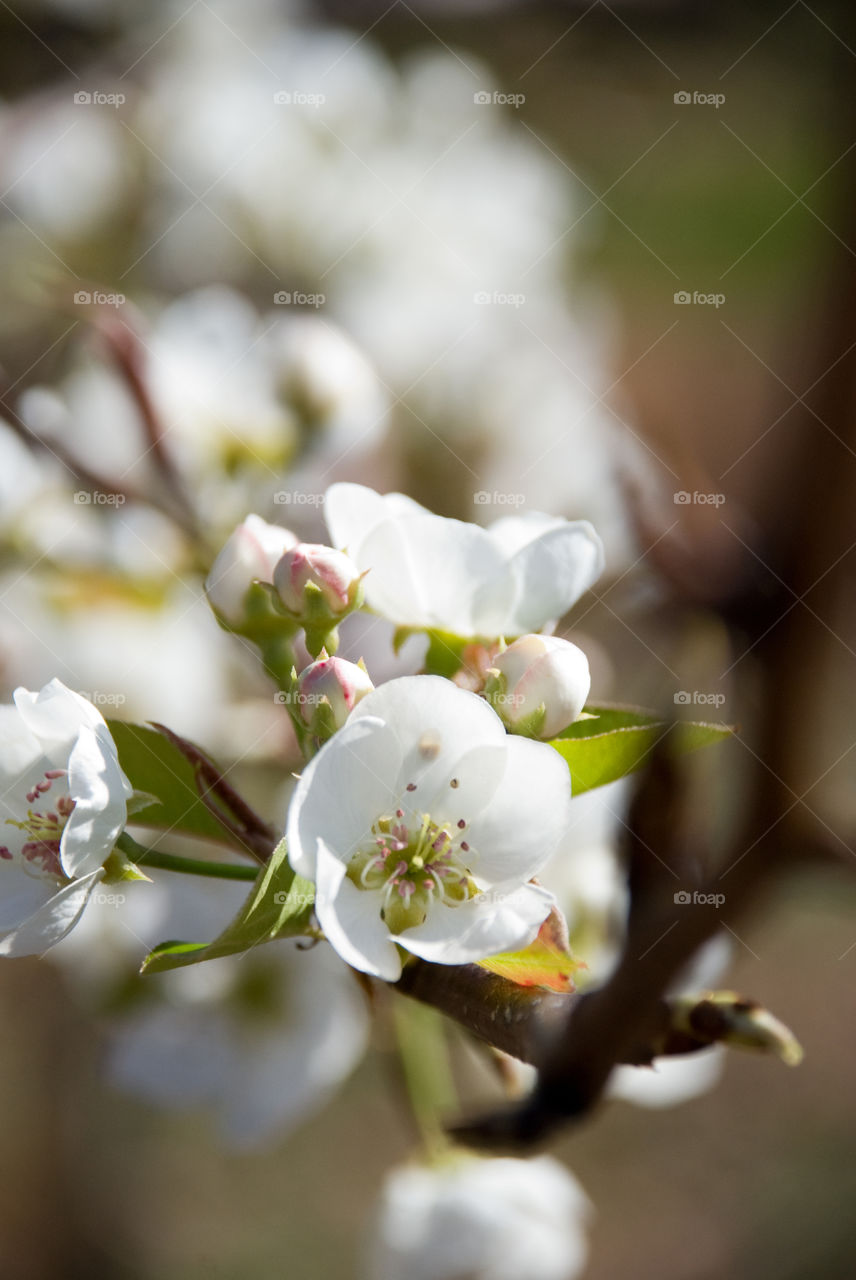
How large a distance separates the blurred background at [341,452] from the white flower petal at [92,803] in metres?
0.30

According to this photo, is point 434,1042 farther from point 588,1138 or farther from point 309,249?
point 588,1138

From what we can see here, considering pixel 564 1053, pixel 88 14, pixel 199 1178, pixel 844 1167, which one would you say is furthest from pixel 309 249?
pixel 844 1167

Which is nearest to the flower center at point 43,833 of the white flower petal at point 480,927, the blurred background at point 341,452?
the white flower petal at point 480,927

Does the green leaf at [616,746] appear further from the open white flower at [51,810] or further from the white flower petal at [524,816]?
the open white flower at [51,810]

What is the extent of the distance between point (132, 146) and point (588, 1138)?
2428 mm

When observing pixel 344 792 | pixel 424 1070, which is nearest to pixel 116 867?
pixel 344 792

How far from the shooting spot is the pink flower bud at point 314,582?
643mm

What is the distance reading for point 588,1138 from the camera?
2785 millimetres

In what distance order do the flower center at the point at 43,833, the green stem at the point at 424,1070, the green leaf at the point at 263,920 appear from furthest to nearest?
the green stem at the point at 424,1070 → the flower center at the point at 43,833 → the green leaf at the point at 263,920

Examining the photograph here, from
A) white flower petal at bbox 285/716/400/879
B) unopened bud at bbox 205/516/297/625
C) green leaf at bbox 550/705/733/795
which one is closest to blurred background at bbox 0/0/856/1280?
green leaf at bbox 550/705/733/795

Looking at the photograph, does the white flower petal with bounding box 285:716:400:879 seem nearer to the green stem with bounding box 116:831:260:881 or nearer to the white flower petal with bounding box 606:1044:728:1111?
the green stem with bounding box 116:831:260:881

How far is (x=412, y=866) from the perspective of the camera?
23.7 inches

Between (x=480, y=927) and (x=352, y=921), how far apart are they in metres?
0.07

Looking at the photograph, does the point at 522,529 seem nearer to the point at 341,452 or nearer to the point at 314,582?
the point at 314,582
